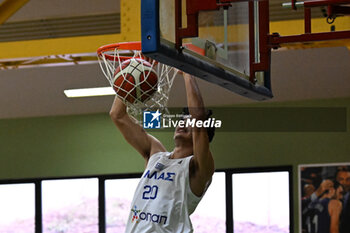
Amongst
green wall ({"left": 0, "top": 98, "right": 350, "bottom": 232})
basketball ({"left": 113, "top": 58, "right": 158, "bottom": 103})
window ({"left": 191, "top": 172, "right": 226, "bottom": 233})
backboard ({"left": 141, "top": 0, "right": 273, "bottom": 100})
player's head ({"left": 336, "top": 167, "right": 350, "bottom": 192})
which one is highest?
backboard ({"left": 141, "top": 0, "right": 273, "bottom": 100})

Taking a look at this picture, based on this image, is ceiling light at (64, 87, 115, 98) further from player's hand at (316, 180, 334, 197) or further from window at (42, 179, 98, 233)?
player's hand at (316, 180, 334, 197)

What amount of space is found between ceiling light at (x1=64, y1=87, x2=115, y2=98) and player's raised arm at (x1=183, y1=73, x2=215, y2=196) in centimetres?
468

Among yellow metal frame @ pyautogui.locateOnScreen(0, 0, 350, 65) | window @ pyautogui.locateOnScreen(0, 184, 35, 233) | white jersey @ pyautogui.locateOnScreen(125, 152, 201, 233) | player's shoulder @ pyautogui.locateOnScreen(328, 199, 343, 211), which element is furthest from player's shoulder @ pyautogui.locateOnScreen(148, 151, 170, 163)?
window @ pyautogui.locateOnScreen(0, 184, 35, 233)

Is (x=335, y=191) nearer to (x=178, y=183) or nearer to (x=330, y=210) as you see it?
(x=330, y=210)

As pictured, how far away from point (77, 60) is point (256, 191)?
317cm

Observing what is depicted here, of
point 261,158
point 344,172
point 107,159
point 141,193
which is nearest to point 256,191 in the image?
point 261,158

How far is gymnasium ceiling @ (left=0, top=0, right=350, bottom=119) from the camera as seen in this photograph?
324 inches

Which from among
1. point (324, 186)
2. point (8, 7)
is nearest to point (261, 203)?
point (324, 186)

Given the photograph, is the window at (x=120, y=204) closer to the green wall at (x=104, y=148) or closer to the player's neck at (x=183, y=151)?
the green wall at (x=104, y=148)

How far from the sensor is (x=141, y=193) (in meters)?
5.55

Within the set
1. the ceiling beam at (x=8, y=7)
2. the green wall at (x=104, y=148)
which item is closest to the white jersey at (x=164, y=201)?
the ceiling beam at (x=8, y=7)

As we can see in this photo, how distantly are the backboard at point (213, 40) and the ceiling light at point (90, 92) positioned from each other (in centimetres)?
479

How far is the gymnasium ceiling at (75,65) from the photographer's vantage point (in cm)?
823

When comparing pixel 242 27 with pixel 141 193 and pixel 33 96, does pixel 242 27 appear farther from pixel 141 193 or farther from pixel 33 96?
pixel 33 96
